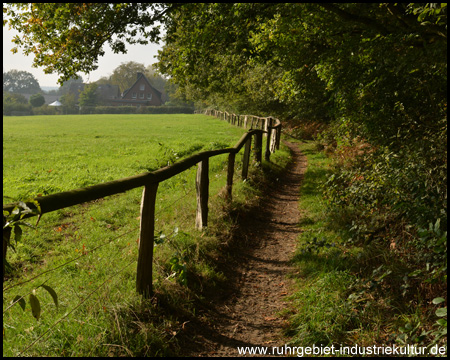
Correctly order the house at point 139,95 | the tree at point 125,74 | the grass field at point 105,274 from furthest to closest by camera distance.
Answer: the tree at point 125,74
the house at point 139,95
the grass field at point 105,274

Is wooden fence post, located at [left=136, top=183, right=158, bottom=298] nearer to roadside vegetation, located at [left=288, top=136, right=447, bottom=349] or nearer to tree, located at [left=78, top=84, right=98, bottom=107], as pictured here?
roadside vegetation, located at [left=288, top=136, right=447, bottom=349]

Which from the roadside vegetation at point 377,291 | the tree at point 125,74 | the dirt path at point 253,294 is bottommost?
the dirt path at point 253,294

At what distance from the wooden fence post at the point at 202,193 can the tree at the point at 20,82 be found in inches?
6085

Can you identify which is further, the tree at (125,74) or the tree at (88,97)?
the tree at (125,74)

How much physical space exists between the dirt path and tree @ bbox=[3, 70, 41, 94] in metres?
154

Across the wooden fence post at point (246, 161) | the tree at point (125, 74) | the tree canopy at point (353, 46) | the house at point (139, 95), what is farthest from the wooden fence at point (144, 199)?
the tree at point (125, 74)

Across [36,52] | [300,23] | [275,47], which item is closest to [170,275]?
[36,52]

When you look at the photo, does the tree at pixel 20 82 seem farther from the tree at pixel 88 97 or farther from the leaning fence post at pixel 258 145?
the leaning fence post at pixel 258 145

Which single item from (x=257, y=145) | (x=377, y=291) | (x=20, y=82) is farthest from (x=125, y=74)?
(x=377, y=291)

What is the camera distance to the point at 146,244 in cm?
391

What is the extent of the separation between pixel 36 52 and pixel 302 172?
851 centimetres

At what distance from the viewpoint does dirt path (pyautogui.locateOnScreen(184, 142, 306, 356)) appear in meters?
3.71

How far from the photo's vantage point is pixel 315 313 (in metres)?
3.80

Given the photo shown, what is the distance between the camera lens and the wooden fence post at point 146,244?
384 centimetres
